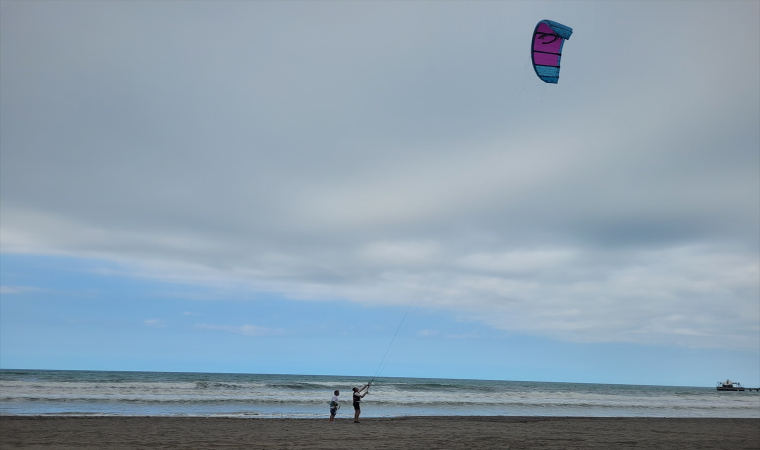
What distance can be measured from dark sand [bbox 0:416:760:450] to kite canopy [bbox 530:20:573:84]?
873 centimetres

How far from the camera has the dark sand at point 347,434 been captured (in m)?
11.0

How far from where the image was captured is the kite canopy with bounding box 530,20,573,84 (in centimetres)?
1268

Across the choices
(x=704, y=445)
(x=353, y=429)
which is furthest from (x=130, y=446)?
(x=704, y=445)

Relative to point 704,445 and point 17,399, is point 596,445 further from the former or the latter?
point 17,399

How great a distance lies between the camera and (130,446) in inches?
410

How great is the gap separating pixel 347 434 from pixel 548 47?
10924 millimetres

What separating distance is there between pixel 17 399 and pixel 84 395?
3.53 metres

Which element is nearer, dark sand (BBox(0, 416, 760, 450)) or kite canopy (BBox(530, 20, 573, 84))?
dark sand (BBox(0, 416, 760, 450))

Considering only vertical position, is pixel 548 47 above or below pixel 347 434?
above

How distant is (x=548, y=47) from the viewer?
13195 millimetres

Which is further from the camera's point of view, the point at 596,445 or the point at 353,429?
the point at 353,429

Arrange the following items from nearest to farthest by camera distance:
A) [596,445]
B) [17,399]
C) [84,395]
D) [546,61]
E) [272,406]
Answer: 1. [596,445]
2. [546,61]
3. [17,399]
4. [272,406]
5. [84,395]

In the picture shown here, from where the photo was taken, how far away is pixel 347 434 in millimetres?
13008

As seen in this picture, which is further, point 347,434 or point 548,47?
point 548,47
